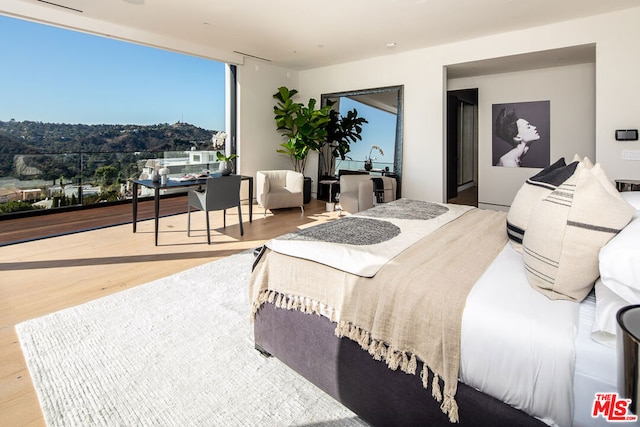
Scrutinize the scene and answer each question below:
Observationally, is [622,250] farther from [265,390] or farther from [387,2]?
[387,2]

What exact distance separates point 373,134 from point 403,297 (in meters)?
5.56

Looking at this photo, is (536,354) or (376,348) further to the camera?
(376,348)

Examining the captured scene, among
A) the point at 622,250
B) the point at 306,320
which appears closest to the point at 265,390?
the point at 306,320

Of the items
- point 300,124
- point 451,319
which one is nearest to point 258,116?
point 300,124

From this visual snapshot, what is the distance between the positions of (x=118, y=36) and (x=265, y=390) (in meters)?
5.18

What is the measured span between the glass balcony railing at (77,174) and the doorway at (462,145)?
480 cm

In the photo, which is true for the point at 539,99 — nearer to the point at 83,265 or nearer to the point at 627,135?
the point at 627,135

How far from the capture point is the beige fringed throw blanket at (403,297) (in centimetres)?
115

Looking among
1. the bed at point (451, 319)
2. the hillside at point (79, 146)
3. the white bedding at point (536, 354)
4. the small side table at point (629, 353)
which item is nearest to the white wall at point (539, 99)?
the bed at point (451, 319)

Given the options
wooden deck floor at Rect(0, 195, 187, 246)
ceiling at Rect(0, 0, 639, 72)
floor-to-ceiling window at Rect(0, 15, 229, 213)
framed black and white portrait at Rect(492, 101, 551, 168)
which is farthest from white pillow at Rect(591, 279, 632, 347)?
framed black and white portrait at Rect(492, 101, 551, 168)

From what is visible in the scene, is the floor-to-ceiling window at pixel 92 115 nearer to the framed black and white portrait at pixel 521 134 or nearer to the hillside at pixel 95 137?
the hillside at pixel 95 137

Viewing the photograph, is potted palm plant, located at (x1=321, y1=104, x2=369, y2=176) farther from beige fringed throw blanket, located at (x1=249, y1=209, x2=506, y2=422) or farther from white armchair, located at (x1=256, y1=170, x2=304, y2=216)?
beige fringed throw blanket, located at (x1=249, y1=209, x2=506, y2=422)

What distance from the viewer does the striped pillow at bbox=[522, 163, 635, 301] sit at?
1098 mm

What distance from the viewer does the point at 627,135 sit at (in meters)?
4.12
